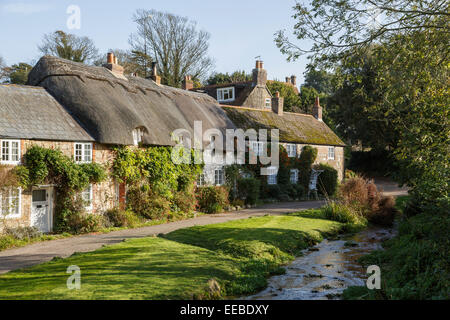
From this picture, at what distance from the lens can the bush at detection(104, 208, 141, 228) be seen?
17.7 m

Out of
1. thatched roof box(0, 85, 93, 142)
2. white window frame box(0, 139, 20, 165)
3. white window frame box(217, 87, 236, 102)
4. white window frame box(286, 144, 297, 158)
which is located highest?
white window frame box(217, 87, 236, 102)

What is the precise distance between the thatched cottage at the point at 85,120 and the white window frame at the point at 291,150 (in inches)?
260

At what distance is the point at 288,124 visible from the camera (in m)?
32.2

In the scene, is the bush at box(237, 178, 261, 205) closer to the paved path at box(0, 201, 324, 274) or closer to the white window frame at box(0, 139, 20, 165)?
the paved path at box(0, 201, 324, 274)

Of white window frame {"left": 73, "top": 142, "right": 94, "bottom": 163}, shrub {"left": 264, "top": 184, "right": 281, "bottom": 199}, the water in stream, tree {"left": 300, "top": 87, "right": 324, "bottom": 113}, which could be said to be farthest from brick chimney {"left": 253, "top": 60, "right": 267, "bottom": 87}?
the water in stream

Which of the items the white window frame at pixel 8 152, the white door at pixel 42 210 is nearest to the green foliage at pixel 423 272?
the white door at pixel 42 210

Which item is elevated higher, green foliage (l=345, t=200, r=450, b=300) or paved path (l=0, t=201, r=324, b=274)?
green foliage (l=345, t=200, r=450, b=300)

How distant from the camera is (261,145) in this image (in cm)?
2805

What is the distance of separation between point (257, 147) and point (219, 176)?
14.6 feet

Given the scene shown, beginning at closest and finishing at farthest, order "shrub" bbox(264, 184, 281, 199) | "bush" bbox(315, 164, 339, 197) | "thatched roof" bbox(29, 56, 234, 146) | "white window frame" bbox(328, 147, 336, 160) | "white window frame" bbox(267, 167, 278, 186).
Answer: "thatched roof" bbox(29, 56, 234, 146)
"shrub" bbox(264, 184, 281, 199)
"white window frame" bbox(267, 167, 278, 186)
"bush" bbox(315, 164, 339, 197)
"white window frame" bbox(328, 147, 336, 160)

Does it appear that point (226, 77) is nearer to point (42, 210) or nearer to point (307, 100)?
point (307, 100)

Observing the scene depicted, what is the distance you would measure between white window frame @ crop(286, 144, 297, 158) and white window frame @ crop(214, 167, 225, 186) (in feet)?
24.1
